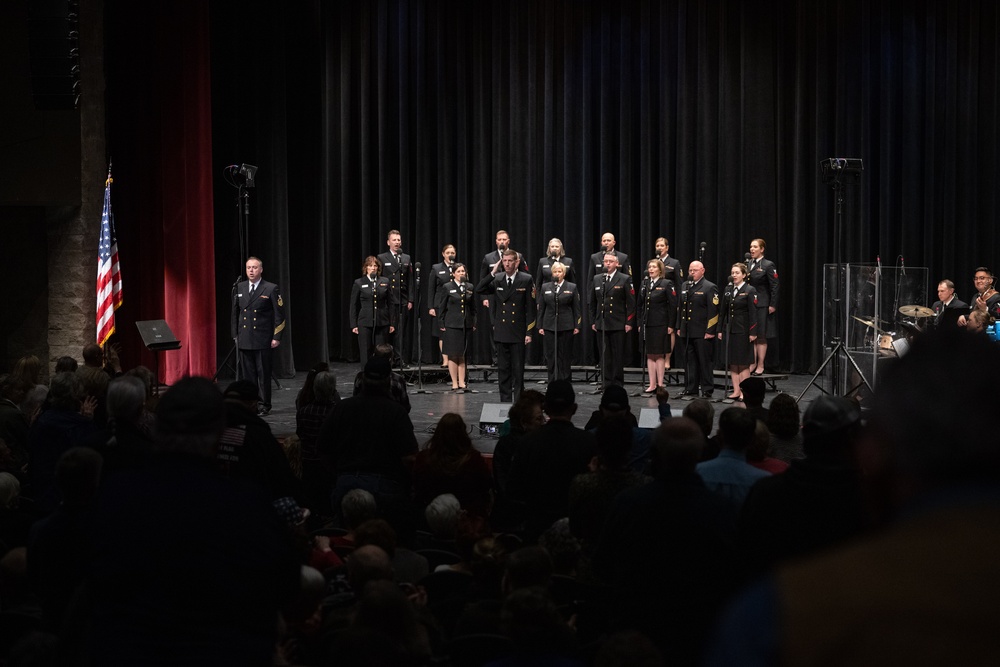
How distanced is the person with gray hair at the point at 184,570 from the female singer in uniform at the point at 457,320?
10.3m

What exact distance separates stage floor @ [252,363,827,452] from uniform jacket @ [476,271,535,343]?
2.45 ft

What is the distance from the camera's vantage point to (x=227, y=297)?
13867mm

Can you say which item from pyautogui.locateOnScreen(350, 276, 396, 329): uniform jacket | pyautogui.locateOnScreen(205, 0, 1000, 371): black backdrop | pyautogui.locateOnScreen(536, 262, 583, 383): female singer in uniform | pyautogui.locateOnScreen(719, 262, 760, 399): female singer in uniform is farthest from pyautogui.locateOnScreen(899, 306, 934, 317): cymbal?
pyautogui.locateOnScreen(350, 276, 396, 329): uniform jacket

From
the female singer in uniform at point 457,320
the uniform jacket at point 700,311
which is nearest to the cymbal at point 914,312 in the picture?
the uniform jacket at point 700,311

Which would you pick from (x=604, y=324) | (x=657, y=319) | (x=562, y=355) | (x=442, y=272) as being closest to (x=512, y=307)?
(x=562, y=355)

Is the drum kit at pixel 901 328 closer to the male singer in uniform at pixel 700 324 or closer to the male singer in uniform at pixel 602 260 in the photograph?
the male singer in uniform at pixel 700 324

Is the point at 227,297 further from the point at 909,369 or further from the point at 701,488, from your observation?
the point at 909,369

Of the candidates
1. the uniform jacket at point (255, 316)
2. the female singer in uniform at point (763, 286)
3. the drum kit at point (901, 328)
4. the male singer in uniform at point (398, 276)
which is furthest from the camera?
the male singer in uniform at point (398, 276)

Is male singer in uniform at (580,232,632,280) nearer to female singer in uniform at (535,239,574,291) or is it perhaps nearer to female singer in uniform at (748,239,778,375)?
female singer in uniform at (535,239,574,291)

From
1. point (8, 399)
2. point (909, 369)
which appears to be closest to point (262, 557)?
point (909, 369)

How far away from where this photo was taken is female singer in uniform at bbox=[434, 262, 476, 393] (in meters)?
12.7

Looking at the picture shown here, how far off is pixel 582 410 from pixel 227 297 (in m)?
5.15

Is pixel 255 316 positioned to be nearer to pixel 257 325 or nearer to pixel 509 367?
pixel 257 325

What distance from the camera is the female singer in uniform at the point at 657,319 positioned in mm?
12070
